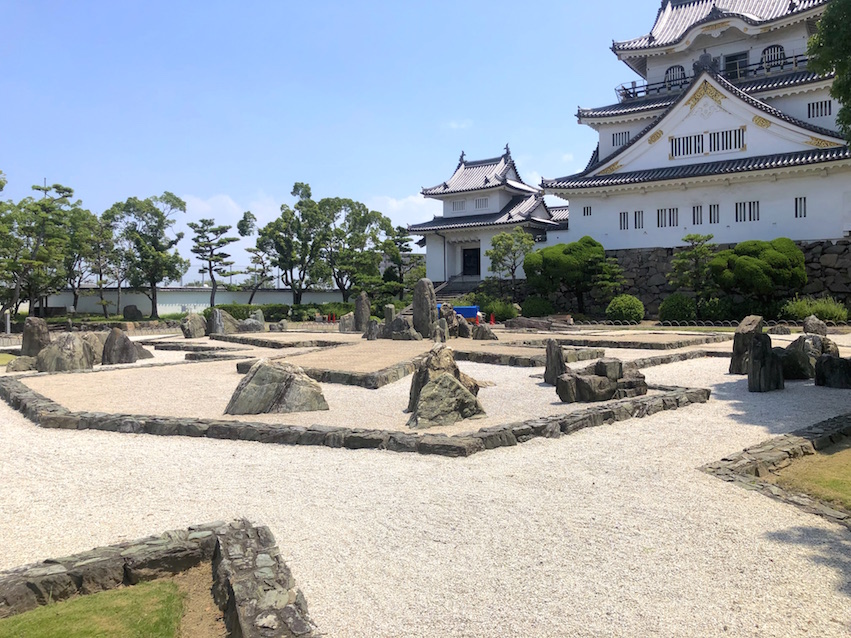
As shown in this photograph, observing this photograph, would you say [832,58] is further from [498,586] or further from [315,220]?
[315,220]

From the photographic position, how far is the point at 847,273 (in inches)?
1169

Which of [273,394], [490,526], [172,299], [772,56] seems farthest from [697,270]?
[172,299]

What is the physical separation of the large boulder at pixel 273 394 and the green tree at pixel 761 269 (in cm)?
2378

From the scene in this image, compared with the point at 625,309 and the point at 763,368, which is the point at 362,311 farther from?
the point at 763,368

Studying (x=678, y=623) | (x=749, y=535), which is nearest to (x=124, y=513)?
(x=678, y=623)

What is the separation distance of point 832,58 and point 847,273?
23.6 meters

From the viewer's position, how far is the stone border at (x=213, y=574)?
3580 millimetres

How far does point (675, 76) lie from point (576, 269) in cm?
1560

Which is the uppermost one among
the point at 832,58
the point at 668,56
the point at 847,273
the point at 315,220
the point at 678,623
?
the point at 668,56

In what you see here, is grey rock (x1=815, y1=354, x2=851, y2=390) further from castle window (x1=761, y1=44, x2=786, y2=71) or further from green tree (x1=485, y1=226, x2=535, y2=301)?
castle window (x1=761, y1=44, x2=786, y2=71)

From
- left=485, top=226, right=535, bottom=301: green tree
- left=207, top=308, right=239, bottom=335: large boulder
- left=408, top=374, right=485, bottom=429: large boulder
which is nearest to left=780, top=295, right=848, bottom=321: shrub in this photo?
left=485, top=226, right=535, bottom=301: green tree

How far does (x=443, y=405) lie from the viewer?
29.3 feet

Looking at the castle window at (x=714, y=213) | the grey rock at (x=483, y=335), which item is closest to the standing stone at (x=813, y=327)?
the grey rock at (x=483, y=335)

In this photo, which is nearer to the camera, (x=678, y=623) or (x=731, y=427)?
(x=678, y=623)
